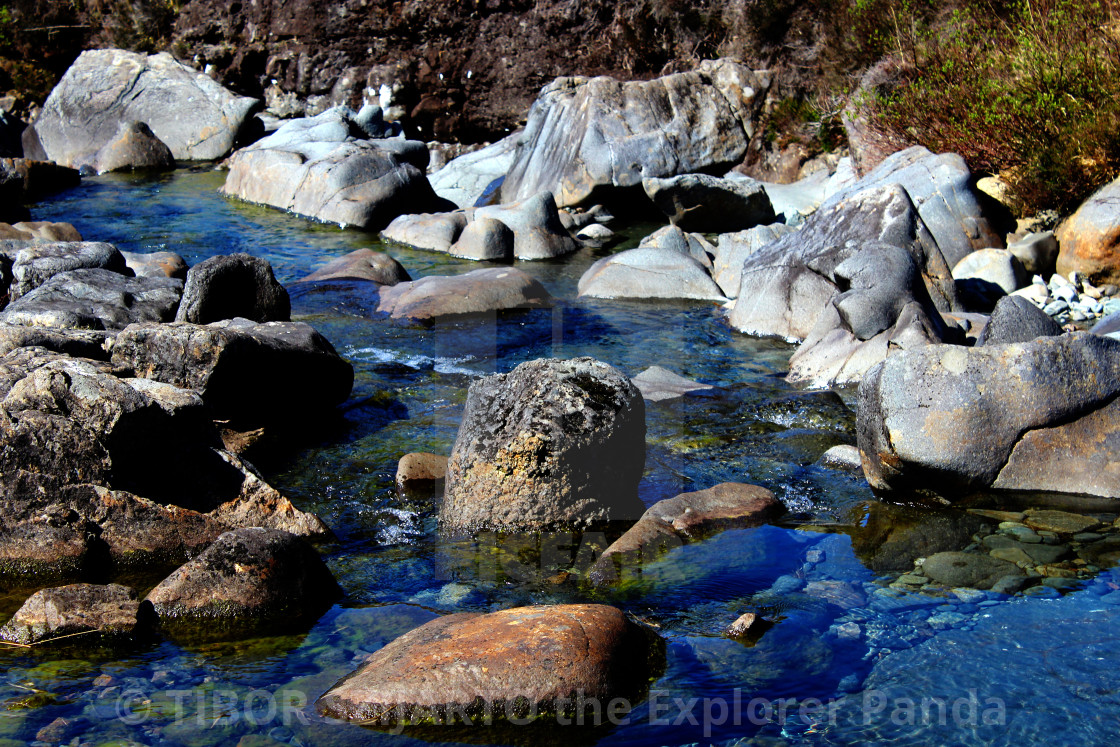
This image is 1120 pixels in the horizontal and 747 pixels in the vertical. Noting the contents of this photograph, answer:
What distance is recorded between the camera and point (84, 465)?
5.05 meters

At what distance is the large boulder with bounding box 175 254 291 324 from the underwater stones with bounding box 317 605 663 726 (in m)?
5.35

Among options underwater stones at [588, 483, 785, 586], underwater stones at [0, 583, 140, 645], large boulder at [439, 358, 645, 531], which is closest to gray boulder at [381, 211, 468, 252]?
large boulder at [439, 358, 645, 531]

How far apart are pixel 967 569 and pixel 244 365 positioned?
16.2 ft

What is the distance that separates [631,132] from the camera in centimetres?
1619

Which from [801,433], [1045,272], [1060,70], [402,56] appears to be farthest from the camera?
[402,56]

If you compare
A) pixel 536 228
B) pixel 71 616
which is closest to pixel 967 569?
pixel 71 616

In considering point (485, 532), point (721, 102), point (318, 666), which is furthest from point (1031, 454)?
point (721, 102)

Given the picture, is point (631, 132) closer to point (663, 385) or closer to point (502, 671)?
point (663, 385)

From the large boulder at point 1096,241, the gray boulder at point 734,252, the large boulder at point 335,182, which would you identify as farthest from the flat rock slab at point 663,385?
the large boulder at point 335,182

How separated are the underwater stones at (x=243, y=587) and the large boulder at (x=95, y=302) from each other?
418cm

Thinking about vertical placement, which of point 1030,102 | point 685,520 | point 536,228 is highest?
point 1030,102

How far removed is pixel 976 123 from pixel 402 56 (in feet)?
54.1

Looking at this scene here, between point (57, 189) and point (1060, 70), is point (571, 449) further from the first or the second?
point (57, 189)

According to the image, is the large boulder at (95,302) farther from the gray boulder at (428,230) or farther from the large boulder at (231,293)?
the gray boulder at (428,230)
